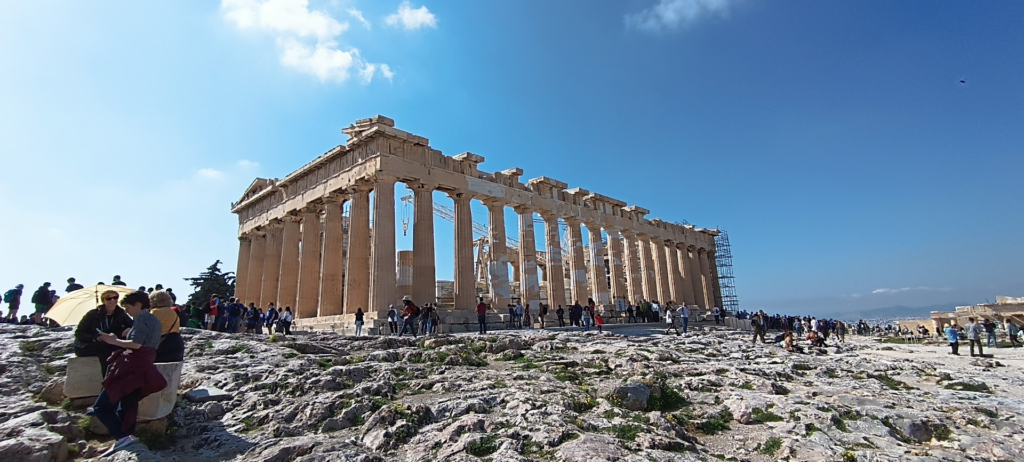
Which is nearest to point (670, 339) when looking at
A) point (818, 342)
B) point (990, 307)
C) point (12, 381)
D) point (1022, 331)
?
point (818, 342)

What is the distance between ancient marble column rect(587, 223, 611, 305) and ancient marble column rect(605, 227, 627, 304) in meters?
0.75

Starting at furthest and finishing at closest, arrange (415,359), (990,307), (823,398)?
(990,307) → (415,359) → (823,398)

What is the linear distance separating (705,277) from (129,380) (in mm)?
46694

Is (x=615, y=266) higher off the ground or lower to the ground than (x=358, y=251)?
lower

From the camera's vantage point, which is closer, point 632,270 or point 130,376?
point 130,376

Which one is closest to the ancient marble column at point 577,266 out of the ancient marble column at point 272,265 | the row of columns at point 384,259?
the row of columns at point 384,259

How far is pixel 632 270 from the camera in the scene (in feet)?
129

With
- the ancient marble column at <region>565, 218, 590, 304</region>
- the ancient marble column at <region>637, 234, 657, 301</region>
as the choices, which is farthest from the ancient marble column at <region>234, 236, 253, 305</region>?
the ancient marble column at <region>637, 234, 657, 301</region>

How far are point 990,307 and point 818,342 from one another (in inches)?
1278

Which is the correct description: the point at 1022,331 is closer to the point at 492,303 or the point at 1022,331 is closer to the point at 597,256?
the point at 597,256

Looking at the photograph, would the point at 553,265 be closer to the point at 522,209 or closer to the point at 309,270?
the point at 522,209

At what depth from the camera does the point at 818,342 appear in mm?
21062

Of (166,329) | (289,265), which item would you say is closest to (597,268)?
(289,265)

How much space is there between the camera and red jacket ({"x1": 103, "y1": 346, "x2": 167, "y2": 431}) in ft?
21.2
